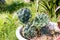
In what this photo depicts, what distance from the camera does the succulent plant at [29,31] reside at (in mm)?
3970

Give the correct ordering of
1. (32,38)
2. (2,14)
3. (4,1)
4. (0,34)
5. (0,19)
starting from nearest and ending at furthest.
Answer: (32,38), (0,34), (0,19), (2,14), (4,1)

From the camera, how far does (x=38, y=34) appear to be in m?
4.13

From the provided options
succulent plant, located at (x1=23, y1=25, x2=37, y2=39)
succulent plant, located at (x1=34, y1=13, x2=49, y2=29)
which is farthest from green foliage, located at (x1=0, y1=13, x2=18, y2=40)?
succulent plant, located at (x1=34, y1=13, x2=49, y2=29)

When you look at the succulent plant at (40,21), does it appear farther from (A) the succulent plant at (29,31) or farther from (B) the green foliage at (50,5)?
(B) the green foliage at (50,5)

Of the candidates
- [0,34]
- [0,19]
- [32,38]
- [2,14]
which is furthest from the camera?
[2,14]

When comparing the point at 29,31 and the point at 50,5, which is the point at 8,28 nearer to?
the point at 29,31

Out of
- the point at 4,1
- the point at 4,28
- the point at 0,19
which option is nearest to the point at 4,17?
the point at 0,19

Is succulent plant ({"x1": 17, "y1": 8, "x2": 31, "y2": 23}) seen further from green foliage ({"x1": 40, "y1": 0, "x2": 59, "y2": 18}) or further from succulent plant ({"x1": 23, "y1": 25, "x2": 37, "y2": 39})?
green foliage ({"x1": 40, "y1": 0, "x2": 59, "y2": 18})

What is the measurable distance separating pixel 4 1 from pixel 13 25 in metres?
1.55

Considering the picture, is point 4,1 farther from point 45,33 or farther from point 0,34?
point 45,33

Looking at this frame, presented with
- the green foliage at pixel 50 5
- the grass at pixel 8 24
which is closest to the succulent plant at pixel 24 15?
the grass at pixel 8 24

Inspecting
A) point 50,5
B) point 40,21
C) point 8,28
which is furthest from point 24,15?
point 50,5

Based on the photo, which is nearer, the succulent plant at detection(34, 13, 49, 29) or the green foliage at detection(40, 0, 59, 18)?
the succulent plant at detection(34, 13, 49, 29)

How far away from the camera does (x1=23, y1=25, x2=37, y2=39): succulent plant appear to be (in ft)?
13.0
